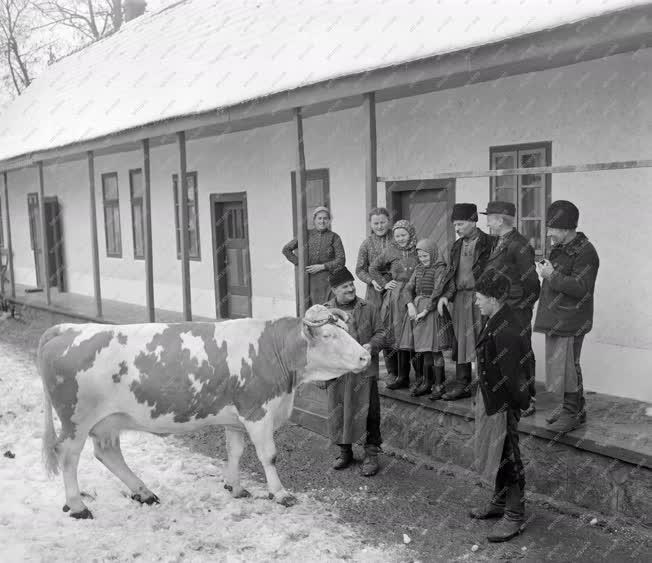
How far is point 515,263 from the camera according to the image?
549cm

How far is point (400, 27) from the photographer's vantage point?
7.05 m

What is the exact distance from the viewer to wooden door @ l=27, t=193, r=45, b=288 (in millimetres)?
19250

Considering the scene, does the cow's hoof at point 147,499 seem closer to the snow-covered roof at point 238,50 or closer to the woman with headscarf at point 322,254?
the woman with headscarf at point 322,254

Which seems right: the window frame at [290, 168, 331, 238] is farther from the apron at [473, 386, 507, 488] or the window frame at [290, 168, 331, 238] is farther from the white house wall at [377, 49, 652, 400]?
the apron at [473, 386, 507, 488]

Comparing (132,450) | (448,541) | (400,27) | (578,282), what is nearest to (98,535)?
(132,450)

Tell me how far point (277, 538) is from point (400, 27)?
4.91 metres

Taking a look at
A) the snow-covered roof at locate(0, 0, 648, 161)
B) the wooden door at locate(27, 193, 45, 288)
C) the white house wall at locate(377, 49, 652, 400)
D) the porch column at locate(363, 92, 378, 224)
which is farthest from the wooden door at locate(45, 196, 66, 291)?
the white house wall at locate(377, 49, 652, 400)

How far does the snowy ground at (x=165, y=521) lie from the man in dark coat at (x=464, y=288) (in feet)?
5.87

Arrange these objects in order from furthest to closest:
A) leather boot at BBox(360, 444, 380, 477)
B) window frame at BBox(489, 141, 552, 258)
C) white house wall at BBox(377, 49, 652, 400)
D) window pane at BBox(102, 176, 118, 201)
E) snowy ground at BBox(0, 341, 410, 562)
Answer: window pane at BBox(102, 176, 118, 201) → window frame at BBox(489, 141, 552, 258) → white house wall at BBox(377, 49, 652, 400) → leather boot at BBox(360, 444, 380, 477) → snowy ground at BBox(0, 341, 410, 562)

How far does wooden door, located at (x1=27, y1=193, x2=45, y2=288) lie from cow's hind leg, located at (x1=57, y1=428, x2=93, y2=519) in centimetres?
1529

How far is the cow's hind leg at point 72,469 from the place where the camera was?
5078 millimetres

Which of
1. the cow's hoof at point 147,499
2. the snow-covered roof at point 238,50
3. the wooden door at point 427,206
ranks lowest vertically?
the cow's hoof at point 147,499

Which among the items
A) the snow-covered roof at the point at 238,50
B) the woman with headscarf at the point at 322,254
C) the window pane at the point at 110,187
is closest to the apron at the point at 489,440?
the snow-covered roof at the point at 238,50

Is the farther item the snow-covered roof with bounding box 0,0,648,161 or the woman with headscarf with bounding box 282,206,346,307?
the woman with headscarf with bounding box 282,206,346,307
